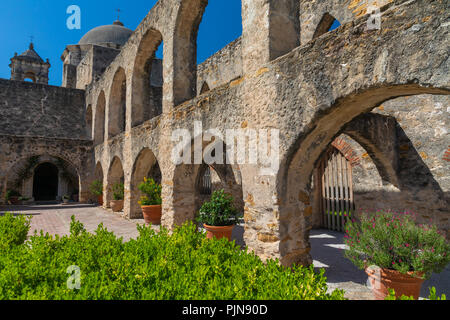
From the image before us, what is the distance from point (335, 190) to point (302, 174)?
4.07m

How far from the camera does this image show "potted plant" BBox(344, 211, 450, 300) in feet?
9.39

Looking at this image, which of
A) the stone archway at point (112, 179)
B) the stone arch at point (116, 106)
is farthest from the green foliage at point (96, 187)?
the stone arch at point (116, 106)

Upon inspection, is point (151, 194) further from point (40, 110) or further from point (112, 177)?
point (40, 110)

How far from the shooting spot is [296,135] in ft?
11.4

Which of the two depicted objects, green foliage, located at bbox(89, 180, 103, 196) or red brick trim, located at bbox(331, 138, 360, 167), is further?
green foliage, located at bbox(89, 180, 103, 196)

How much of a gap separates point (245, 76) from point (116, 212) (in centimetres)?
795

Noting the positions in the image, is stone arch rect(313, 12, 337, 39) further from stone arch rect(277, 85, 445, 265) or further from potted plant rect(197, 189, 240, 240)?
potted plant rect(197, 189, 240, 240)

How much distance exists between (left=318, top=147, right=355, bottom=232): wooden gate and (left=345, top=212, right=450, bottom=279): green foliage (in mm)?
4003

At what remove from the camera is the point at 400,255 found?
2.96 m

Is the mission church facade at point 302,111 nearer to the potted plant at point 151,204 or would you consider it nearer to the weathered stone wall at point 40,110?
the potted plant at point 151,204

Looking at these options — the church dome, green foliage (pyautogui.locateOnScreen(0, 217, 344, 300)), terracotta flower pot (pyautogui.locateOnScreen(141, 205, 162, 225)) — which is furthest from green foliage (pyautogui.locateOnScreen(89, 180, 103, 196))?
the church dome
